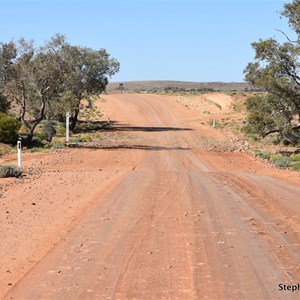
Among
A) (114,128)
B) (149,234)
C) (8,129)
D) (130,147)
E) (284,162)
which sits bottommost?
(114,128)

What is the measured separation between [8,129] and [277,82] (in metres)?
14.8

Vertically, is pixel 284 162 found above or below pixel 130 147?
above

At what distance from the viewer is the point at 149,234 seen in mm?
9477

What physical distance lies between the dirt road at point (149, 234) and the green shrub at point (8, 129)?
10.7 meters

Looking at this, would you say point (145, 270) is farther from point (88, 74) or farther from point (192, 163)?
point (88, 74)

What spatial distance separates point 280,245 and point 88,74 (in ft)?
126

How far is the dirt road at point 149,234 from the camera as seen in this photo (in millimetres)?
6812

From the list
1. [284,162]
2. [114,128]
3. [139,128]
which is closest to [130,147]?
[284,162]

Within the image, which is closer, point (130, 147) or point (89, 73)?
point (130, 147)

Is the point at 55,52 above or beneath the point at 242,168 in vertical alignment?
above

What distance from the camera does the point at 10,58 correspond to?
30688 millimetres

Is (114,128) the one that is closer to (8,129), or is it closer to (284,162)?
(8,129)

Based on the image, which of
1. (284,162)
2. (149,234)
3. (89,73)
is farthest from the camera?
(89,73)

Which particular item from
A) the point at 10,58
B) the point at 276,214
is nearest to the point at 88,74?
the point at 10,58
